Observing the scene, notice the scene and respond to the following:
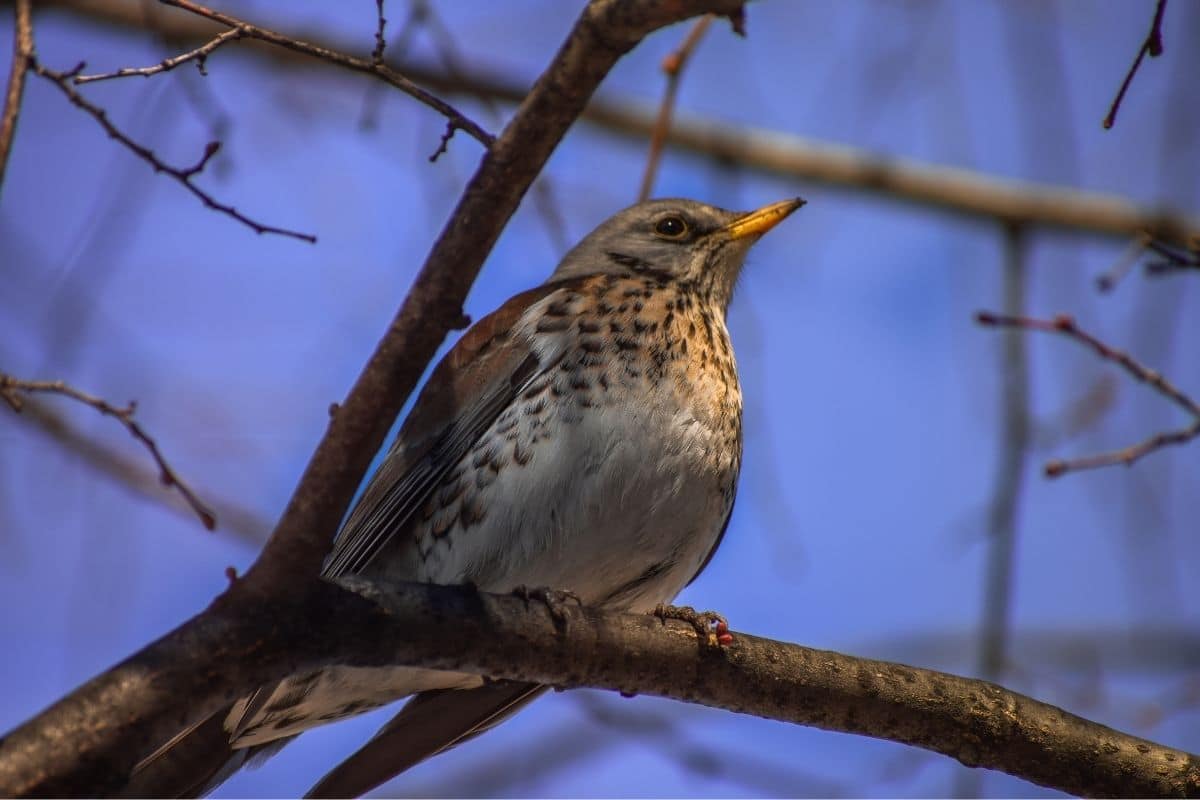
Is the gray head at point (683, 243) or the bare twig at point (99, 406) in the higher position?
the gray head at point (683, 243)

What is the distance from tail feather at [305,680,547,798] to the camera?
457cm

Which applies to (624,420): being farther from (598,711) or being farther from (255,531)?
(255,531)

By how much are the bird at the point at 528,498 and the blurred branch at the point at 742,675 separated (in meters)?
0.58

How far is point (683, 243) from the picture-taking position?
590 centimetres

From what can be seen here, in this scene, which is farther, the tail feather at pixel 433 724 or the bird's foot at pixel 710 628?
the tail feather at pixel 433 724

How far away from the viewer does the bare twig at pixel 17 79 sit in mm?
2750

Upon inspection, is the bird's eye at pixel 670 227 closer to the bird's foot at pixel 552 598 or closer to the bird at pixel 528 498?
the bird at pixel 528 498

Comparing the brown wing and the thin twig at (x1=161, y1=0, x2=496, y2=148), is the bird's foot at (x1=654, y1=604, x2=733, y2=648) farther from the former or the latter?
the thin twig at (x1=161, y1=0, x2=496, y2=148)

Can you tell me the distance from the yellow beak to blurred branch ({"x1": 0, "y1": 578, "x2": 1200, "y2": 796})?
2298mm

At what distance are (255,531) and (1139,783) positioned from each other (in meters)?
4.09

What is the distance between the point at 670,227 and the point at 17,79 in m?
3.56

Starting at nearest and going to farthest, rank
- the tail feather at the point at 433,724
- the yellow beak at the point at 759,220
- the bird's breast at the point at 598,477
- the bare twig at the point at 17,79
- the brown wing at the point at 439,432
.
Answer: the bare twig at the point at 17,79, the bird's breast at the point at 598,477, the tail feather at the point at 433,724, the brown wing at the point at 439,432, the yellow beak at the point at 759,220

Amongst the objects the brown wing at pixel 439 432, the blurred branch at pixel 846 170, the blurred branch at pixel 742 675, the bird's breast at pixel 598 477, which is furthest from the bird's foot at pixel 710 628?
the blurred branch at pixel 846 170

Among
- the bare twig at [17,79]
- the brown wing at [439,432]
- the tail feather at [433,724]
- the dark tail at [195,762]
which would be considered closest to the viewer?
the bare twig at [17,79]
